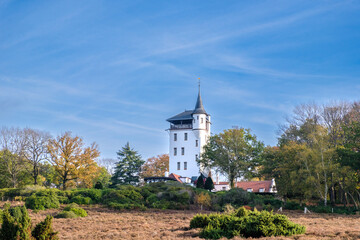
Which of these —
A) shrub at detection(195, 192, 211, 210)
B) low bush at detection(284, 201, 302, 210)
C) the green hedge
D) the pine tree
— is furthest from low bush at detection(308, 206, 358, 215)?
the pine tree

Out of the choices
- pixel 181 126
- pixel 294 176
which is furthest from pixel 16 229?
pixel 181 126

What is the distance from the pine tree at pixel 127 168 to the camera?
55.3 m

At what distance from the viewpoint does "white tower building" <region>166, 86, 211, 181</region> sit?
2397 inches

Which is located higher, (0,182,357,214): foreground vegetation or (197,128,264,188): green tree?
(197,128,264,188): green tree

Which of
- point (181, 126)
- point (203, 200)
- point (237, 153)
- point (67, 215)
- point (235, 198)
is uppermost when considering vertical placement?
point (181, 126)

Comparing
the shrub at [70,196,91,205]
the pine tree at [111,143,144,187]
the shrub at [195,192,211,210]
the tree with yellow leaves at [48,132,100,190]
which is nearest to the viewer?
the shrub at [70,196,91,205]

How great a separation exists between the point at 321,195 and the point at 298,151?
12.5ft

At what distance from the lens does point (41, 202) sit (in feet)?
78.9

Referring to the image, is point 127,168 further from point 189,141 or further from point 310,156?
point 310,156

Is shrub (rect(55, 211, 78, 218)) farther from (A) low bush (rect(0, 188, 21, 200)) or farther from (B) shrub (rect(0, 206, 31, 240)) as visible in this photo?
(A) low bush (rect(0, 188, 21, 200))

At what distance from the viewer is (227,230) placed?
12.4 meters

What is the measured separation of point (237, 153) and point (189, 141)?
16.3 m

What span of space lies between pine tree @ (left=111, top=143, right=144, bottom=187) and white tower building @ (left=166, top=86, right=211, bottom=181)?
646cm

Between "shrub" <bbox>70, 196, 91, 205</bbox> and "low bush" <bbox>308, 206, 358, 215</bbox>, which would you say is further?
"shrub" <bbox>70, 196, 91, 205</bbox>
